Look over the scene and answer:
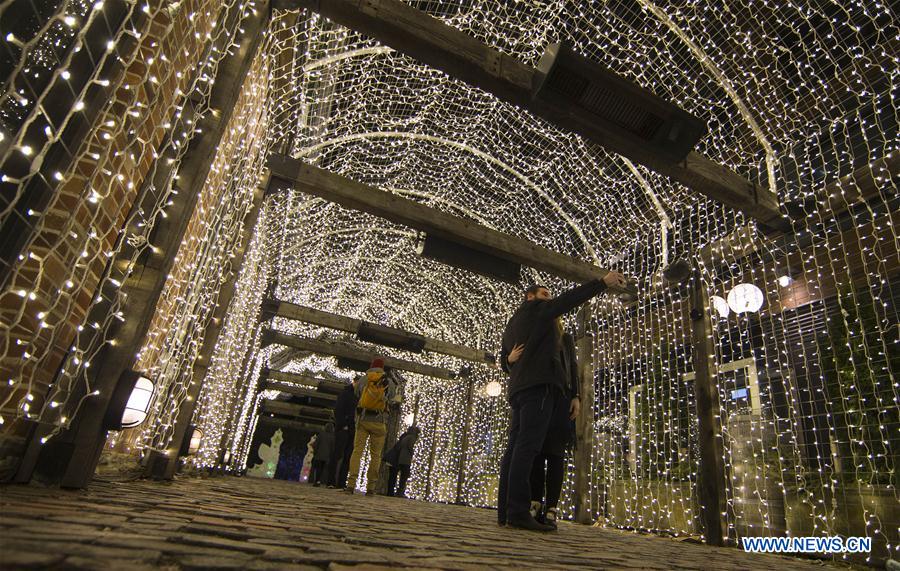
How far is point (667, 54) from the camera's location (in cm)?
438

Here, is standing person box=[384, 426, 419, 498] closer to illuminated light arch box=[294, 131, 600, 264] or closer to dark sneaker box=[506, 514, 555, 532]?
illuminated light arch box=[294, 131, 600, 264]

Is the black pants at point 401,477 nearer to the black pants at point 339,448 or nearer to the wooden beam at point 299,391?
the black pants at point 339,448

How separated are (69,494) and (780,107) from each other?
555 cm

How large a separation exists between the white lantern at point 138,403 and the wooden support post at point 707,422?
4.34m

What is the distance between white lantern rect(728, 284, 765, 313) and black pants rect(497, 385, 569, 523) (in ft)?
9.34

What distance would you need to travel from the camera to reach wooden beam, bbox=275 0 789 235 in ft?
9.91

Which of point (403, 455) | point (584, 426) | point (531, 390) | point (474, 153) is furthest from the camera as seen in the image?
point (403, 455)

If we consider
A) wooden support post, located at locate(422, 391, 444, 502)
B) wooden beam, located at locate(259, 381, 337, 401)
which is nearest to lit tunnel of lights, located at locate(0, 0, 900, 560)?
wooden support post, located at locate(422, 391, 444, 502)

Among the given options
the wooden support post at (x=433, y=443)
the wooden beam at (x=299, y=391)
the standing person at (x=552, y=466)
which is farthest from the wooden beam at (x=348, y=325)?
the wooden beam at (x=299, y=391)

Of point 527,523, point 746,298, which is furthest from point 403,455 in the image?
point 527,523

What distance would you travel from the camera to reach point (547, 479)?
325 cm

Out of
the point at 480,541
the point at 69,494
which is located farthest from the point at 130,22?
the point at 480,541

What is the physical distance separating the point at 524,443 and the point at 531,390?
11.9 inches

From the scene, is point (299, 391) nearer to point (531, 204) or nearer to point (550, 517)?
point (531, 204)
